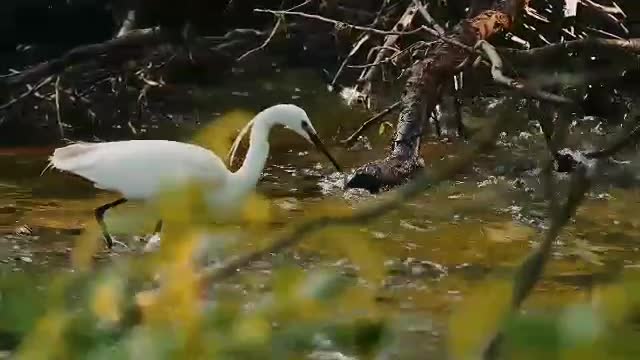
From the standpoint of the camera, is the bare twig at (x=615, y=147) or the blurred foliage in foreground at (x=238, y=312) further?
the bare twig at (x=615, y=147)

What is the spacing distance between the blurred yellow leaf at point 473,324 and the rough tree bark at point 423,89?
390cm

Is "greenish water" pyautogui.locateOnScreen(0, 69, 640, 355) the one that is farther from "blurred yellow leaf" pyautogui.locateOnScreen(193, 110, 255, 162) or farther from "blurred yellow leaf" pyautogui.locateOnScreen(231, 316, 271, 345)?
"blurred yellow leaf" pyautogui.locateOnScreen(231, 316, 271, 345)

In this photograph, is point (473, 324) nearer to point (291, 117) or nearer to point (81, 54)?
point (291, 117)

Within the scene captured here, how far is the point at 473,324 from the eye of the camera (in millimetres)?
525

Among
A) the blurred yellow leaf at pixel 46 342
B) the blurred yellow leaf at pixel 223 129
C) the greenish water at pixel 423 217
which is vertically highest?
the blurred yellow leaf at pixel 223 129

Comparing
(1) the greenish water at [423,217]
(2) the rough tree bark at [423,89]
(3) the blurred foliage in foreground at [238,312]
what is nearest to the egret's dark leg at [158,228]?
(3) the blurred foliage in foreground at [238,312]

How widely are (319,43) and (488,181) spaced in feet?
13.7

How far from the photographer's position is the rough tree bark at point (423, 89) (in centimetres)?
461

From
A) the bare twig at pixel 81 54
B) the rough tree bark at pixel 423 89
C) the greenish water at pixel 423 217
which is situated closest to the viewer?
the greenish water at pixel 423 217

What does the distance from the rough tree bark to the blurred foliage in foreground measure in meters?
3.81

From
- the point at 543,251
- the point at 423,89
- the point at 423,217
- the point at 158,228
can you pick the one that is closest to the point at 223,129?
the point at 158,228

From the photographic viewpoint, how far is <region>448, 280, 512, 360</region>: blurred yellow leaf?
52 centimetres

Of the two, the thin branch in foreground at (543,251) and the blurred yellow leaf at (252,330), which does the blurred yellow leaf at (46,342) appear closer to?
the blurred yellow leaf at (252,330)

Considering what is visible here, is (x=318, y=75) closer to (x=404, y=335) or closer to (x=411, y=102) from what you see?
(x=411, y=102)
